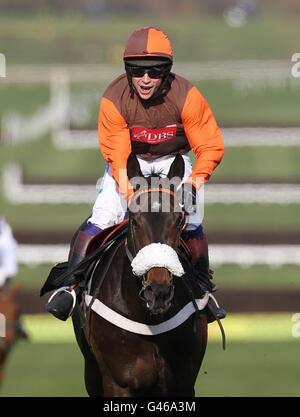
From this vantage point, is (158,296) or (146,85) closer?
(158,296)

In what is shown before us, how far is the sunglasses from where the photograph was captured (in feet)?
25.4

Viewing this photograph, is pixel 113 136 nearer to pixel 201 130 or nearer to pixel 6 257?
pixel 201 130

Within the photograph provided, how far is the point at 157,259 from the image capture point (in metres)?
6.82

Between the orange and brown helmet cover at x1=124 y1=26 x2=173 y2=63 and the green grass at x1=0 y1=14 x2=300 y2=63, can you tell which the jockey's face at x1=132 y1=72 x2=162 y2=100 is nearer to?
the orange and brown helmet cover at x1=124 y1=26 x2=173 y2=63

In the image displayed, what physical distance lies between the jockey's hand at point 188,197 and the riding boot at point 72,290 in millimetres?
1156

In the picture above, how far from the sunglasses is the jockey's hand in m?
0.86

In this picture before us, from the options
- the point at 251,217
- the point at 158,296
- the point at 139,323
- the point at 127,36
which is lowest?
the point at 251,217

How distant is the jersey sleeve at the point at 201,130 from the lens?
26.0 ft

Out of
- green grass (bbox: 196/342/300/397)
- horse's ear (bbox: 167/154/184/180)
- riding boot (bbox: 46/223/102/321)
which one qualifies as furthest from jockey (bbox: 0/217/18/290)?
horse's ear (bbox: 167/154/184/180)

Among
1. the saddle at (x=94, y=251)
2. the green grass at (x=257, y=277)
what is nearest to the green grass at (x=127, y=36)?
the green grass at (x=257, y=277)

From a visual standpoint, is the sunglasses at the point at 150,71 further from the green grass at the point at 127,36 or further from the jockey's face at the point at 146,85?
the green grass at the point at 127,36

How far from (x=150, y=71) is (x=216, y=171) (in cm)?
2617

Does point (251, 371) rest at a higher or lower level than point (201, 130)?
lower

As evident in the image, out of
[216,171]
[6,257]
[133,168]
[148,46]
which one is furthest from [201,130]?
[216,171]
